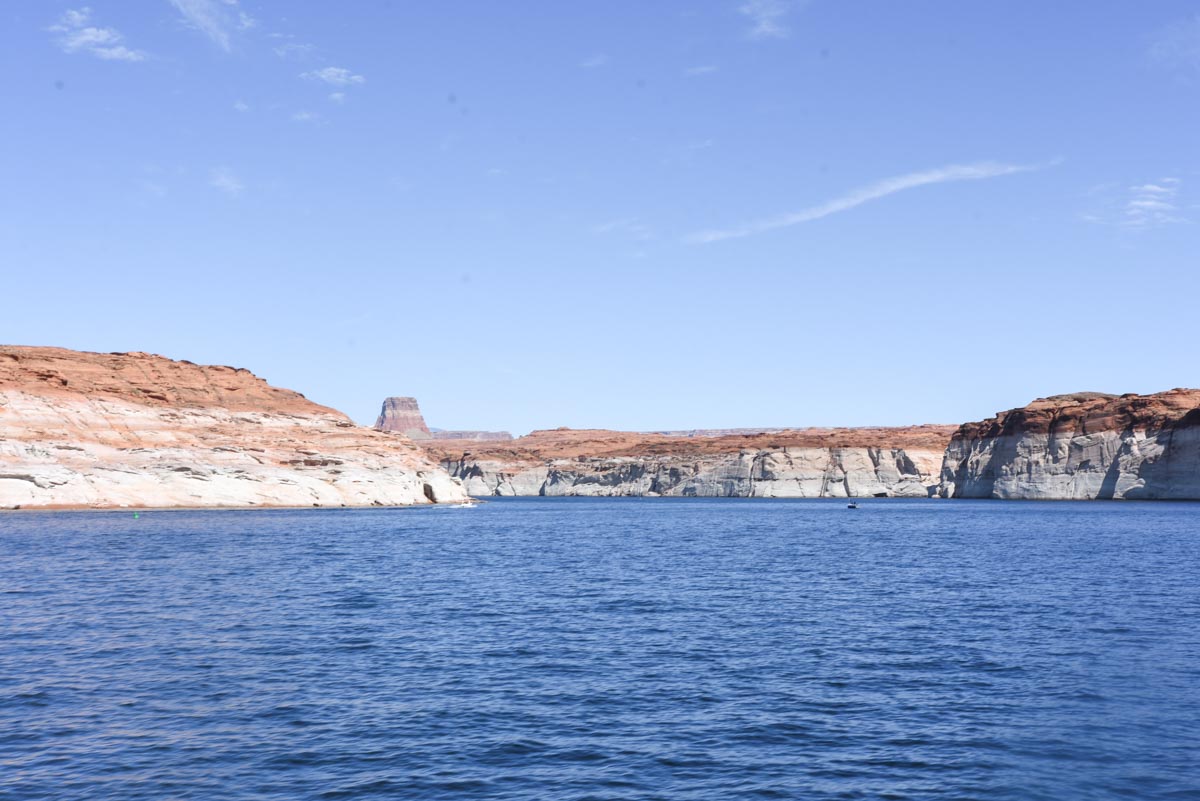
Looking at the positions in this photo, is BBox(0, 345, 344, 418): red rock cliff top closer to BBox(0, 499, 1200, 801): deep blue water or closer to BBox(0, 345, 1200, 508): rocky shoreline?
BBox(0, 345, 1200, 508): rocky shoreline

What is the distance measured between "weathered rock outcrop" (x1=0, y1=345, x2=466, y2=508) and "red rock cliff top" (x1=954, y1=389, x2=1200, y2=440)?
3890 inches

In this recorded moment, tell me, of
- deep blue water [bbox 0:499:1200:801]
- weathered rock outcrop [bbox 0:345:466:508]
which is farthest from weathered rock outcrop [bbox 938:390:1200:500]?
weathered rock outcrop [bbox 0:345:466:508]

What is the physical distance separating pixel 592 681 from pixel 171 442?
292ft

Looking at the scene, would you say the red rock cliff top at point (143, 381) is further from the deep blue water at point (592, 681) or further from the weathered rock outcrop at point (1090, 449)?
the weathered rock outcrop at point (1090, 449)

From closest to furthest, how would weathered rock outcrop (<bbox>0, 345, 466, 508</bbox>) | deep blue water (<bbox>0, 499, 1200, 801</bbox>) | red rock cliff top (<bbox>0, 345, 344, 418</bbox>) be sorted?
deep blue water (<bbox>0, 499, 1200, 801</bbox>) < weathered rock outcrop (<bbox>0, 345, 466, 508</bbox>) < red rock cliff top (<bbox>0, 345, 344, 418</bbox>)

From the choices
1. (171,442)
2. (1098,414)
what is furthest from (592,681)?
(1098,414)

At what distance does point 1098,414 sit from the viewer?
14662cm

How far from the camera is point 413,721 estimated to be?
20.7 metres

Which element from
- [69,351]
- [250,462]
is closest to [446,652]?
[250,462]

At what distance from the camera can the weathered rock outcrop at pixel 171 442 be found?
303ft

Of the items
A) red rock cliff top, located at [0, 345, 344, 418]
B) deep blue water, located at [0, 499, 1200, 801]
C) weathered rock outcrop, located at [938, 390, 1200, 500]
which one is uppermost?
red rock cliff top, located at [0, 345, 344, 418]

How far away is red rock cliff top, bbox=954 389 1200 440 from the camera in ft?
450

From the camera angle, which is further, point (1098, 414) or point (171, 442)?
point (1098, 414)

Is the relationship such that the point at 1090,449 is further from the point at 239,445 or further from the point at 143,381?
the point at 143,381
